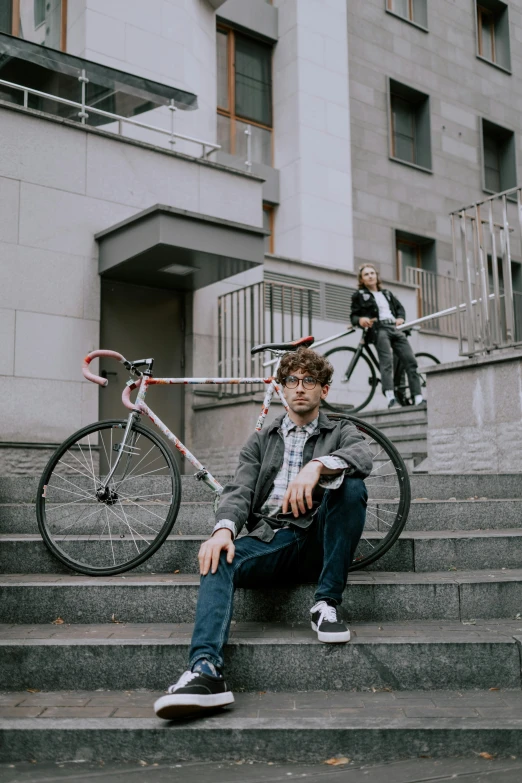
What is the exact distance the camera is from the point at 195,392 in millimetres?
9258

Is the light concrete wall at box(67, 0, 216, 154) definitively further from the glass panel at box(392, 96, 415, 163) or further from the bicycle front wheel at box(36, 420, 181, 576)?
the bicycle front wheel at box(36, 420, 181, 576)

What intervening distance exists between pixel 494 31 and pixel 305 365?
16952 mm

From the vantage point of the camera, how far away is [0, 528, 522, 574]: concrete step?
4.50 m

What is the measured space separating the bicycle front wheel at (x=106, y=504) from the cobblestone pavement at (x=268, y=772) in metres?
1.46

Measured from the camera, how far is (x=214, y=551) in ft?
11.3

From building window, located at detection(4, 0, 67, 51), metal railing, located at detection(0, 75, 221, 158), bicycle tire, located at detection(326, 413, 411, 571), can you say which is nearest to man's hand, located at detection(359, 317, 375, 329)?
metal railing, located at detection(0, 75, 221, 158)

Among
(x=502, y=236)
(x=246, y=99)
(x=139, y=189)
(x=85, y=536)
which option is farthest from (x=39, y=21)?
(x=85, y=536)

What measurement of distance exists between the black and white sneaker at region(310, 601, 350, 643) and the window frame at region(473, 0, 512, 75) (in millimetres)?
16327

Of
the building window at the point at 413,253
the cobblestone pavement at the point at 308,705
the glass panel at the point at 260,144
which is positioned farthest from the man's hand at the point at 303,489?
the building window at the point at 413,253

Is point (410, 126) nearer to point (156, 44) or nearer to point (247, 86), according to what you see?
point (247, 86)

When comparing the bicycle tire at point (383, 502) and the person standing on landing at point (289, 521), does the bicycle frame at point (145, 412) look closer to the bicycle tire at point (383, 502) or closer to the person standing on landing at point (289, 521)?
the person standing on landing at point (289, 521)

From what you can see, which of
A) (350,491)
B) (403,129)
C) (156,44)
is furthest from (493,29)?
(350,491)

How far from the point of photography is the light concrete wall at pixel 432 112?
14.7 metres

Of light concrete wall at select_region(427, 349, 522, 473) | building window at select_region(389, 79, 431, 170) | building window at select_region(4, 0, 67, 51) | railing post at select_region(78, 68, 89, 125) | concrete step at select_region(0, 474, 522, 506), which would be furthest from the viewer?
building window at select_region(389, 79, 431, 170)
